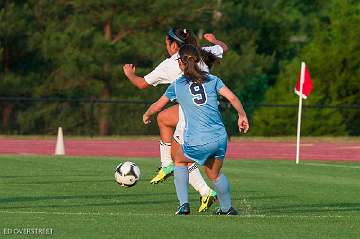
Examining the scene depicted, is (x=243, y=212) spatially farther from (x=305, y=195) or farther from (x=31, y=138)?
(x=31, y=138)

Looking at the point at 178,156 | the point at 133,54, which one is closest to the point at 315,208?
the point at 178,156

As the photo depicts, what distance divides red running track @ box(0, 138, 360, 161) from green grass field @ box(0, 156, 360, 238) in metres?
8.98

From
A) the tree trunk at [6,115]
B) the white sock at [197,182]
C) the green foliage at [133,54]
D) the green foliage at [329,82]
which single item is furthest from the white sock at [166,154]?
the green foliage at [329,82]

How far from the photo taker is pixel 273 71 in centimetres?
6969

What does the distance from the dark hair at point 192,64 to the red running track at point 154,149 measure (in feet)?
65.7

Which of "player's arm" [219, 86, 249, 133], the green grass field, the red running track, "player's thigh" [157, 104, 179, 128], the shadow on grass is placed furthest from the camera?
the red running track

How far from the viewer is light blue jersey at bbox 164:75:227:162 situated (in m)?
12.8

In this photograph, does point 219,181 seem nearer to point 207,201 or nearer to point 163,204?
point 207,201

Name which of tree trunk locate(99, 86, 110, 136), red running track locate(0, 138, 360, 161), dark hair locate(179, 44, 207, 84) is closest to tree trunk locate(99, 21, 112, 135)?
tree trunk locate(99, 86, 110, 136)

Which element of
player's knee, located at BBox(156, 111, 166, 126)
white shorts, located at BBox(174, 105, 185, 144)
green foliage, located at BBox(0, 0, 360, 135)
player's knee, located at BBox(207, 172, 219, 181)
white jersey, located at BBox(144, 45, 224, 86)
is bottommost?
player's knee, located at BBox(207, 172, 219, 181)

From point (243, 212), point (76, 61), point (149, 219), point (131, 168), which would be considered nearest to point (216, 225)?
point (149, 219)

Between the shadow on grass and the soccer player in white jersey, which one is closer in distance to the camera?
the soccer player in white jersey

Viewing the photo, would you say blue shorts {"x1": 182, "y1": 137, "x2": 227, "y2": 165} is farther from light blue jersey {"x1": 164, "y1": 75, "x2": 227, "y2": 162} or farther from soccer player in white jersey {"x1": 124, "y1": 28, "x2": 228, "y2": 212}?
soccer player in white jersey {"x1": 124, "y1": 28, "x2": 228, "y2": 212}

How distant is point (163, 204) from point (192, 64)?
3001 millimetres
